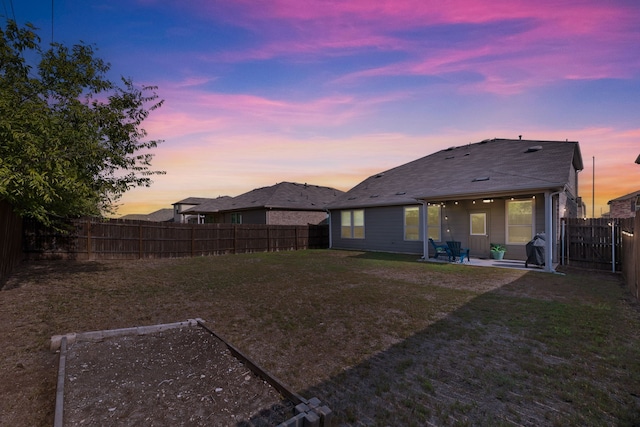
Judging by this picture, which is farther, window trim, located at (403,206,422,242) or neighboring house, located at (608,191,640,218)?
neighboring house, located at (608,191,640,218)

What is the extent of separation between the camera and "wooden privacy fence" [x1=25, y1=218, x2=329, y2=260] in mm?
12484

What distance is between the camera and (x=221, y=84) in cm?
1020

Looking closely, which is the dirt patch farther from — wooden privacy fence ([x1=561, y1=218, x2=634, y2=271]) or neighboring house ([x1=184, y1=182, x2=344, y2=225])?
neighboring house ([x1=184, y1=182, x2=344, y2=225])

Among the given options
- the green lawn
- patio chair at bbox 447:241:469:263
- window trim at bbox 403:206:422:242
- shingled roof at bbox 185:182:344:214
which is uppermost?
shingled roof at bbox 185:182:344:214

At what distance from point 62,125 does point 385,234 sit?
14123 millimetres

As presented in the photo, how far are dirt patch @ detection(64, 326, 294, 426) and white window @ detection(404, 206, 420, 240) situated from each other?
1284 cm

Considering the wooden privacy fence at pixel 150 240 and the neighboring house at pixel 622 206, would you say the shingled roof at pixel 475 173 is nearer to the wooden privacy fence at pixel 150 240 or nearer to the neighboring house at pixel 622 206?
the wooden privacy fence at pixel 150 240

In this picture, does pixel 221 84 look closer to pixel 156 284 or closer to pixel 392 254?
pixel 156 284

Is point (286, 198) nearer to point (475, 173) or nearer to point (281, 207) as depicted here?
point (281, 207)

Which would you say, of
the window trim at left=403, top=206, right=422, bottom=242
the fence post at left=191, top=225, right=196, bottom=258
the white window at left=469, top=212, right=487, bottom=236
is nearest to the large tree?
the fence post at left=191, top=225, right=196, bottom=258

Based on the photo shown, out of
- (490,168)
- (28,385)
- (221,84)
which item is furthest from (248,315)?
(490,168)

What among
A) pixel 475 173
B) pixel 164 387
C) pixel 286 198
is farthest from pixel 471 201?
pixel 286 198

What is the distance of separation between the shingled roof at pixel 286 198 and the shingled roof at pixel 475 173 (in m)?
4.70

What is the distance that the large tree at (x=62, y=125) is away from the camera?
571cm
